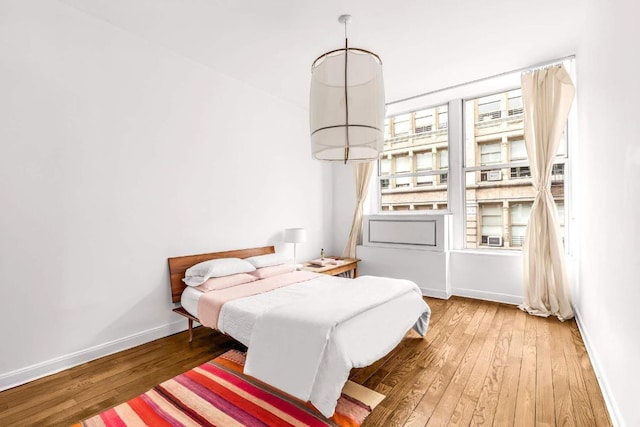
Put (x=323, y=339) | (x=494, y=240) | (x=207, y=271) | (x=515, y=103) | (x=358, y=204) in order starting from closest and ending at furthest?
(x=323, y=339)
(x=207, y=271)
(x=515, y=103)
(x=494, y=240)
(x=358, y=204)

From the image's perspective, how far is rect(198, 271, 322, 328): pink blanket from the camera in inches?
96.1

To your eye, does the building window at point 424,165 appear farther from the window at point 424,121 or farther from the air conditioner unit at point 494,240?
the air conditioner unit at point 494,240

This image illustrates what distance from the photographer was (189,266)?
3.04 metres

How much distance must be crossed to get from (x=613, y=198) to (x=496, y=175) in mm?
2300

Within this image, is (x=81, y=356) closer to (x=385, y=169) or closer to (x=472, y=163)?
(x=385, y=169)

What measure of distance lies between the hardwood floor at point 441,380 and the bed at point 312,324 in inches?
10.3

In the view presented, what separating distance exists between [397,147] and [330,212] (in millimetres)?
1506

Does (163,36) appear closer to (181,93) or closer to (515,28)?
(181,93)

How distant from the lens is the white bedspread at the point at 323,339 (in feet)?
5.52

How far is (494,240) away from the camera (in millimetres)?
4027

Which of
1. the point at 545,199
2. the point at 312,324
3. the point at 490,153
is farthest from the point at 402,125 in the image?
the point at 312,324

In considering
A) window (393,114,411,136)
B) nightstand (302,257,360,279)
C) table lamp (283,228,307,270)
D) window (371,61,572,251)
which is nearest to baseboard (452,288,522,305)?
window (371,61,572,251)

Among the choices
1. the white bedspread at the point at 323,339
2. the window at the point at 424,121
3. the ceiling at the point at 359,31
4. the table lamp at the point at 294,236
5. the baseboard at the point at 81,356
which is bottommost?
the baseboard at the point at 81,356

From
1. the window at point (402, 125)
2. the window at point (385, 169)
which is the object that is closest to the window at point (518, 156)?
the window at point (402, 125)
